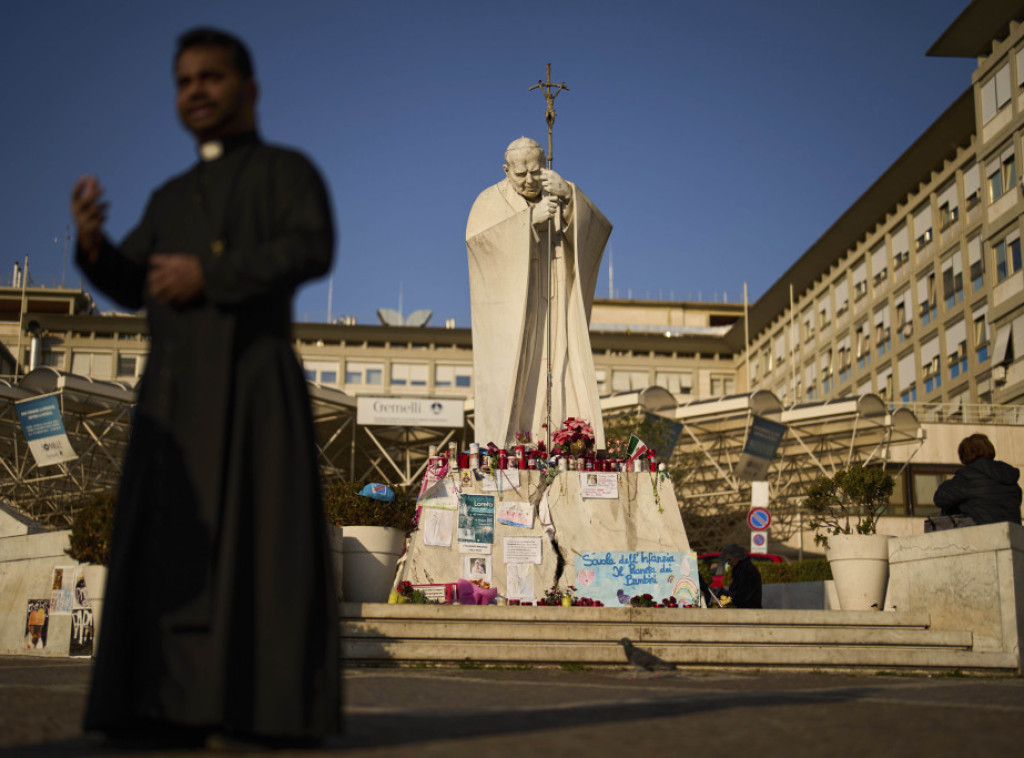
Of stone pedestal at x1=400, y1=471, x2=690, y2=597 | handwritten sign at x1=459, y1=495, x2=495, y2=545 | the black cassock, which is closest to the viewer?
the black cassock

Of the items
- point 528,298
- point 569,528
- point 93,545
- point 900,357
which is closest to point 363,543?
point 569,528

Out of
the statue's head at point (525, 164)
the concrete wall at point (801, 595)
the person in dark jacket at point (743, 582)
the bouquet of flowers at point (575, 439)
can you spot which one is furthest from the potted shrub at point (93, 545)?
the concrete wall at point (801, 595)

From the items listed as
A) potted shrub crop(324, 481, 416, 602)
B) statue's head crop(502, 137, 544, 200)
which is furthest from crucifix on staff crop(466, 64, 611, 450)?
potted shrub crop(324, 481, 416, 602)

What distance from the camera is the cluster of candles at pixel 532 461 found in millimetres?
13266

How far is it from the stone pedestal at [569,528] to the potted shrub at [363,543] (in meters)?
0.72

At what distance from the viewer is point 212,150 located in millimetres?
3771

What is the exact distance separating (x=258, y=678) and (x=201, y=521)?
19.2 inches

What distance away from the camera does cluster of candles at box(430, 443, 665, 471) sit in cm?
1327

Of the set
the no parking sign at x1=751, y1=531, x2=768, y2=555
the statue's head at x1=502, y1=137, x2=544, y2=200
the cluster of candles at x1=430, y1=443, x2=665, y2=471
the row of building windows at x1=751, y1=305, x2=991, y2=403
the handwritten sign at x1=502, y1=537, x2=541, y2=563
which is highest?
the row of building windows at x1=751, y1=305, x2=991, y2=403

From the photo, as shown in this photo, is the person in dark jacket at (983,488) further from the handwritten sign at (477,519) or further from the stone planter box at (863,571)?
the handwritten sign at (477,519)

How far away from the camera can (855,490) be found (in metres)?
12.1

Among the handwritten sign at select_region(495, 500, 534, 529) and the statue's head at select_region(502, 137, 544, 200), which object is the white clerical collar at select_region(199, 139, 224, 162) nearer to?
the handwritten sign at select_region(495, 500, 534, 529)

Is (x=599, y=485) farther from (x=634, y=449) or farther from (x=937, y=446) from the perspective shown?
(x=937, y=446)

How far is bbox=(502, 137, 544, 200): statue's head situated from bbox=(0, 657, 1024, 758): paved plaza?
8982 mm
